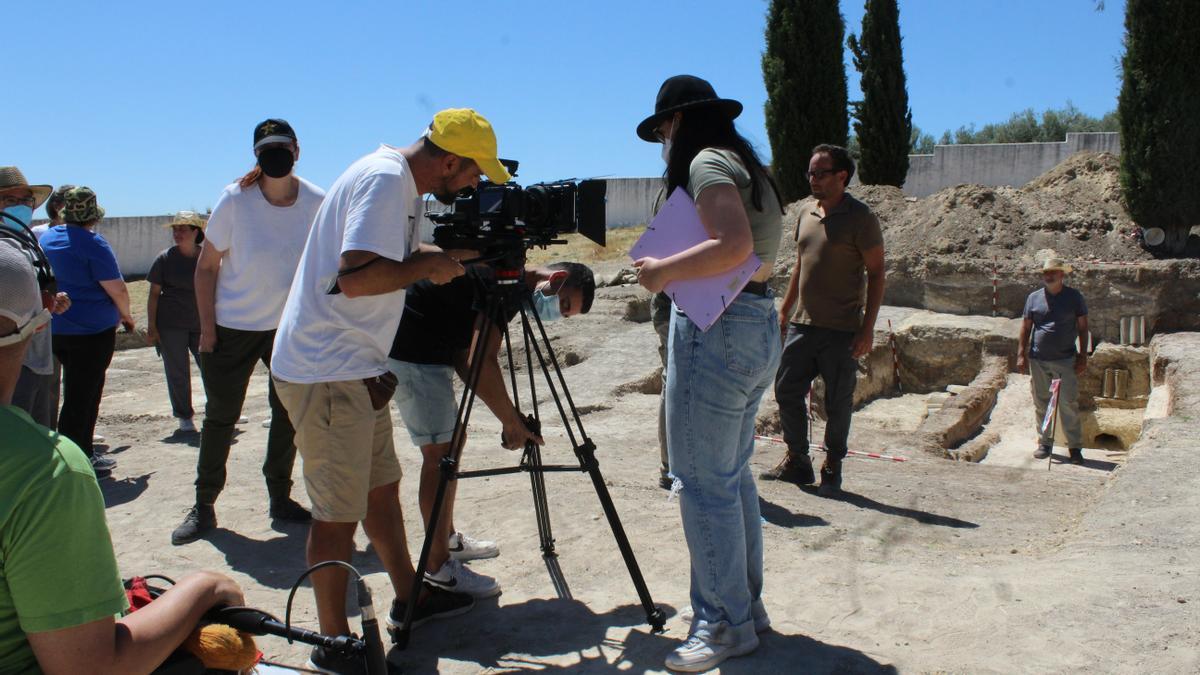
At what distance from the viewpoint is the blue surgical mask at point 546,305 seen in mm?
3587

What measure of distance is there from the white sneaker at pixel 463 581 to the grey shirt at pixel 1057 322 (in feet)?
20.5

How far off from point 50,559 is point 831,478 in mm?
4619

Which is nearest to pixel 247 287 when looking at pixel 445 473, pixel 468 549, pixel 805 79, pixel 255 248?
pixel 255 248

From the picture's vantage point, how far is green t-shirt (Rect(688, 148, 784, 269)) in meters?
2.92

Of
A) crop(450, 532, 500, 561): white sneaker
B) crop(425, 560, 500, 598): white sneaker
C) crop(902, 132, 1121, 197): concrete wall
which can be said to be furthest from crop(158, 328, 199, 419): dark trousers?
crop(902, 132, 1121, 197): concrete wall

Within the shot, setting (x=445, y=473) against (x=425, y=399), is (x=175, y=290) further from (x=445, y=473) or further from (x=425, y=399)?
(x=445, y=473)

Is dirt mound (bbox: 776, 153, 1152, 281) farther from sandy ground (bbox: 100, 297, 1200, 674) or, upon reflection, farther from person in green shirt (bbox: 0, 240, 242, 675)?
person in green shirt (bbox: 0, 240, 242, 675)

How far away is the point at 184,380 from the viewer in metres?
7.41

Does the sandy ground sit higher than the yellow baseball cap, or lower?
lower

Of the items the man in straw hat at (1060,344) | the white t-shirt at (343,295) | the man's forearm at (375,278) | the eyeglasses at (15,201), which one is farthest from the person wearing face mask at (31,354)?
the man in straw hat at (1060,344)

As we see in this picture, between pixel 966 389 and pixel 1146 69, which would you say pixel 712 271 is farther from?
pixel 1146 69

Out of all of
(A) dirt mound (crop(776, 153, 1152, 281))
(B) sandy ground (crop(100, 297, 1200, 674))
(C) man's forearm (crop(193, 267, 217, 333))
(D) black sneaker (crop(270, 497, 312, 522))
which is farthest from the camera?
(A) dirt mound (crop(776, 153, 1152, 281))

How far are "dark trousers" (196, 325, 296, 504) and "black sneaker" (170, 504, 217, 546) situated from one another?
5cm

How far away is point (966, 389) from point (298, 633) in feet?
29.1
